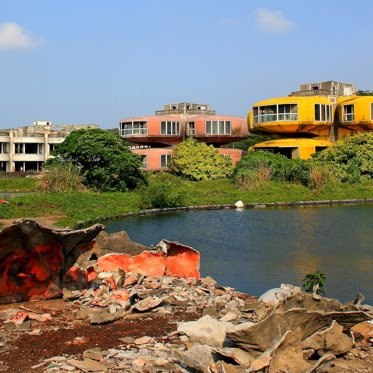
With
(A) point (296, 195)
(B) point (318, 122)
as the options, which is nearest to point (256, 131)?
(B) point (318, 122)

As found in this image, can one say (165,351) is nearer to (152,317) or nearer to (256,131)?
(152,317)

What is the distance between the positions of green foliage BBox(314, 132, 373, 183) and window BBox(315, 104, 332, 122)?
3.16 metres

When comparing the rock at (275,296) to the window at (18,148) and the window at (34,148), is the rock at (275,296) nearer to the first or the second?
the window at (18,148)

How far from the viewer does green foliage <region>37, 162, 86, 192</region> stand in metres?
31.3

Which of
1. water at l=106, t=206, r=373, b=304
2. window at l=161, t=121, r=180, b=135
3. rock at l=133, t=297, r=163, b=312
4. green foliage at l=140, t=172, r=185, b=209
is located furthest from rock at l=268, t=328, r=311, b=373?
window at l=161, t=121, r=180, b=135

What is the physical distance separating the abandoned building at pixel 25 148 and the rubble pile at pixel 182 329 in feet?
160

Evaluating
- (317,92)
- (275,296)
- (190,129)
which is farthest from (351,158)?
(275,296)

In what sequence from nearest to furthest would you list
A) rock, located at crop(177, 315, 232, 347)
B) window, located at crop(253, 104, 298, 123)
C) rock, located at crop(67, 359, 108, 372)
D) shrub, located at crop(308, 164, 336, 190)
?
rock, located at crop(67, 359, 108, 372) < rock, located at crop(177, 315, 232, 347) < shrub, located at crop(308, 164, 336, 190) < window, located at crop(253, 104, 298, 123)

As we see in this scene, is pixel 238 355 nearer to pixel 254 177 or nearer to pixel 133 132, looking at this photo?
pixel 254 177

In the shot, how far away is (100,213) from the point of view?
2634 centimetres

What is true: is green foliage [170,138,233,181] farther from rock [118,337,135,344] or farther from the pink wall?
rock [118,337,135,344]

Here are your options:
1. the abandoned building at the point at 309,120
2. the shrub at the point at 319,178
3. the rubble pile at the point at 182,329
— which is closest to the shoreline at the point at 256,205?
the shrub at the point at 319,178

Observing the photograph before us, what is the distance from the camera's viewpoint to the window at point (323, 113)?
42906 mm

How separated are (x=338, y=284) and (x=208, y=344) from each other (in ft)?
24.5
